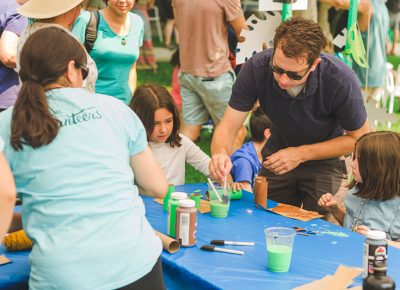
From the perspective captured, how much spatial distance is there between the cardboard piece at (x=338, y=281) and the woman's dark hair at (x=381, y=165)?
672mm

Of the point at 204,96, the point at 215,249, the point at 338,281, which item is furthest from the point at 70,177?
the point at 204,96

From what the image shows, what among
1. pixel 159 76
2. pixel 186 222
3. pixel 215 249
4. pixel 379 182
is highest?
pixel 379 182

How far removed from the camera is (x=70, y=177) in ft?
7.34

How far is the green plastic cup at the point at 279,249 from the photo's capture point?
8.94 feet

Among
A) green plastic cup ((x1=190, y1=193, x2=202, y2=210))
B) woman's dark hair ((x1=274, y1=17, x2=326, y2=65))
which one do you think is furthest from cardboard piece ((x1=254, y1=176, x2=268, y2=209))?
woman's dark hair ((x1=274, y1=17, x2=326, y2=65))

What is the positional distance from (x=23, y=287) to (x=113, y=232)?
0.68 metres

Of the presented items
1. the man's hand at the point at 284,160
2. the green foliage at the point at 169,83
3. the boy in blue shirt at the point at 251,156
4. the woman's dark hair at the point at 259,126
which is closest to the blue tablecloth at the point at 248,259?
the man's hand at the point at 284,160

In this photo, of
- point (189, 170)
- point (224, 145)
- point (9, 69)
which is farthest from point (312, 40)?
Result: point (189, 170)

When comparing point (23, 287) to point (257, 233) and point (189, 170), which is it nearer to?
point (257, 233)

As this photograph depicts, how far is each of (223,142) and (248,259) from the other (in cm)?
115

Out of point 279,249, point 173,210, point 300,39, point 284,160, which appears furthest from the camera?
point 284,160

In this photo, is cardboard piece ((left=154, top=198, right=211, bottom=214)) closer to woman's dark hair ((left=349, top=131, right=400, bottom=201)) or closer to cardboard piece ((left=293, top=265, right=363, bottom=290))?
woman's dark hair ((left=349, top=131, right=400, bottom=201))

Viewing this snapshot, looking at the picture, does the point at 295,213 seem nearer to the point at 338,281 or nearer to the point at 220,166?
the point at 220,166

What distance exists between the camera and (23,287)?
2752 mm
